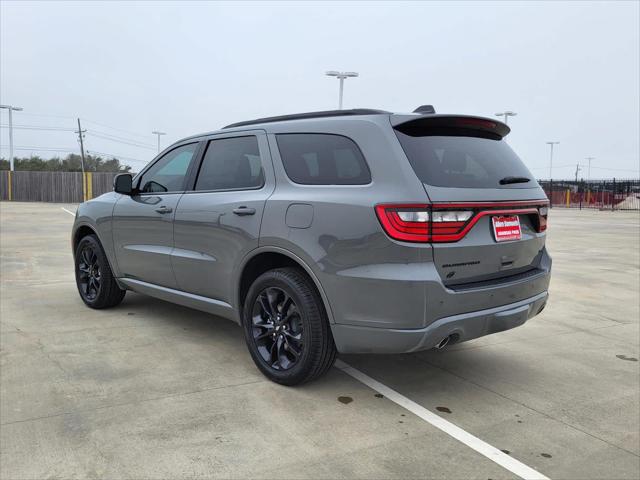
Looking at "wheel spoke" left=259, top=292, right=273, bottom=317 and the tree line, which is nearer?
"wheel spoke" left=259, top=292, right=273, bottom=317

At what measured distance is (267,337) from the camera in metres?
3.77

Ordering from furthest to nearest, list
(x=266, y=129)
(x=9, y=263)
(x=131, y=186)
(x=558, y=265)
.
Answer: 1. (x=558, y=265)
2. (x=9, y=263)
3. (x=131, y=186)
4. (x=266, y=129)

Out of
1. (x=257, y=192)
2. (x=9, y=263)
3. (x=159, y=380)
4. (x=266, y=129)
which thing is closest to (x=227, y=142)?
(x=266, y=129)

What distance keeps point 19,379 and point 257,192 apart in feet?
6.55

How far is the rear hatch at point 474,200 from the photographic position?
306cm

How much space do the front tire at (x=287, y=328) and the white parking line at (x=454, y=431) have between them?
441 millimetres

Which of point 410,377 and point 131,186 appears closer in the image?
point 410,377

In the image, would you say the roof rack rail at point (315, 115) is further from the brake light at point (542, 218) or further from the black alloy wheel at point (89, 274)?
the black alloy wheel at point (89, 274)

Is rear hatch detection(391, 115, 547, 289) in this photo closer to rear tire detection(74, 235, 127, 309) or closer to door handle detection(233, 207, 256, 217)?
door handle detection(233, 207, 256, 217)

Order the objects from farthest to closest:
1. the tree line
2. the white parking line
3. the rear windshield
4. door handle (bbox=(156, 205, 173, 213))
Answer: the tree line
door handle (bbox=(156, 205, 173, 213))
the rear windshield
the white parking line

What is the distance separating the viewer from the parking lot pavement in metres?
2.69

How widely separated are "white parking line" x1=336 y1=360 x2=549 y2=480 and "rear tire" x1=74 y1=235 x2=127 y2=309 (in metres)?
2.72

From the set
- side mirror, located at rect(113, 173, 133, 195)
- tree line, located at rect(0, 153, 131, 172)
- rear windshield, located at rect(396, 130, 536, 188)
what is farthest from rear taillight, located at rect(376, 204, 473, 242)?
tree line, located at rect(0, 153, 131, 172)

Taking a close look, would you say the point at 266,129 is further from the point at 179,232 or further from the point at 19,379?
the point at 19,379
